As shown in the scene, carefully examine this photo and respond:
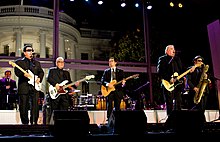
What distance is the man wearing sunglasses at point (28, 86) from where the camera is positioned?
6.73 meters

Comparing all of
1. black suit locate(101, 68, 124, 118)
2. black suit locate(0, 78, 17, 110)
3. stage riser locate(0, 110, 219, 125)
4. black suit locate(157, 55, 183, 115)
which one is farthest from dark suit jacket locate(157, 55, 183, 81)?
black suit locate(0, 78, 17, 110)

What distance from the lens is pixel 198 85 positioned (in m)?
7.97

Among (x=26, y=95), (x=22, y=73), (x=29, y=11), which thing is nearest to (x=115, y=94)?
(x=26, y=95)

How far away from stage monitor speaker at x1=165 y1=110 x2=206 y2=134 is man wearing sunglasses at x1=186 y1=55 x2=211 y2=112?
3.20 metres

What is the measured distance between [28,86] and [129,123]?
3.20 meters

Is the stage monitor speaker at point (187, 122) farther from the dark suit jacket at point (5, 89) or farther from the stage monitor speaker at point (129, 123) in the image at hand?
the dark suit jacket at point (5, 89)

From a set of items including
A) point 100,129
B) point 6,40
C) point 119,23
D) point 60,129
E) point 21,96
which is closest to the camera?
point 60,129

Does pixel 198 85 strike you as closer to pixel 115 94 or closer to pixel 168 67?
pixel 168 67

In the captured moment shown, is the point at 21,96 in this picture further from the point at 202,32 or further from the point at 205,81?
the point at 202,32

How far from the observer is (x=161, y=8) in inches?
483

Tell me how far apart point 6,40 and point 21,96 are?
2050 cm

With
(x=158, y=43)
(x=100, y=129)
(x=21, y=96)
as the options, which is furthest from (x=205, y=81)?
(x=158, y=43)

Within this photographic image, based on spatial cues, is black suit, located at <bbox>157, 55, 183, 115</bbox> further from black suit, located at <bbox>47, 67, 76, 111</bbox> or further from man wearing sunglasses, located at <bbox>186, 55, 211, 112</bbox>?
black suit, located at <bbox>47, 67, 76, 111</bbox>

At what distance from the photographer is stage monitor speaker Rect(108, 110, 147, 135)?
4.48m
